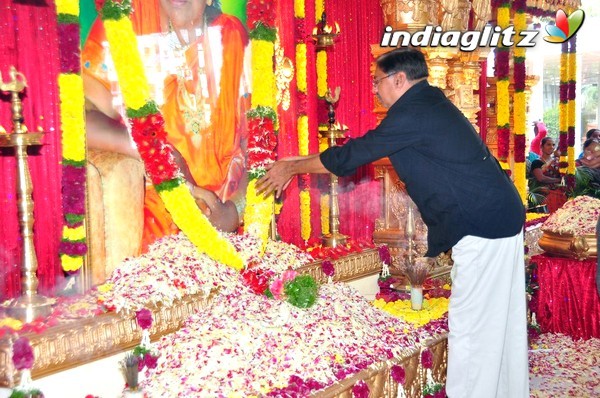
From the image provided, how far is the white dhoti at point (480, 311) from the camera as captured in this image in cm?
309

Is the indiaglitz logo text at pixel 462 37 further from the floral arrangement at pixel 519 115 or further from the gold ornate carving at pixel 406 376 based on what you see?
the gold ornate carving at pixel 406 376

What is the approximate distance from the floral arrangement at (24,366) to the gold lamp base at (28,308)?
465 mm

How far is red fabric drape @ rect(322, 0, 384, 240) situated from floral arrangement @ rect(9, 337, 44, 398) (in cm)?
428

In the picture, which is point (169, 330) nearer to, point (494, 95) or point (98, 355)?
point (98, 355)

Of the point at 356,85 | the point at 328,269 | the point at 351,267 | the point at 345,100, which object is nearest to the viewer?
the point at 328,269

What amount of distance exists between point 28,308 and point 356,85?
4.44m

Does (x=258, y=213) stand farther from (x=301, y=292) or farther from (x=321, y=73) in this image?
(x=321, y=73)

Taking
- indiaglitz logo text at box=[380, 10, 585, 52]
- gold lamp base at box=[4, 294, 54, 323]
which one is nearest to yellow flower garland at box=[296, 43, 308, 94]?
indiaglitz logo text at box=[380, 10, 585, 52]

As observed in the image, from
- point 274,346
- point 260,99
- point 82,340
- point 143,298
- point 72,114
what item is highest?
point 260,99

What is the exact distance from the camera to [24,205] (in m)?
3.29

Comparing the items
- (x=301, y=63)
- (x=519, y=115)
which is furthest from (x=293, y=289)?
(x=519, y=115)

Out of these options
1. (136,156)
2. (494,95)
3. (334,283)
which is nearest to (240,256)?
(334,283)

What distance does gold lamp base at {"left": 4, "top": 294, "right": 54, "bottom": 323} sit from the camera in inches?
131

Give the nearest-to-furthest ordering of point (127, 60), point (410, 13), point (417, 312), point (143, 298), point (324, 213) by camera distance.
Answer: point (143, 298), point (127, 60), point (417, 312), point (410, 13), point (324, 213)
